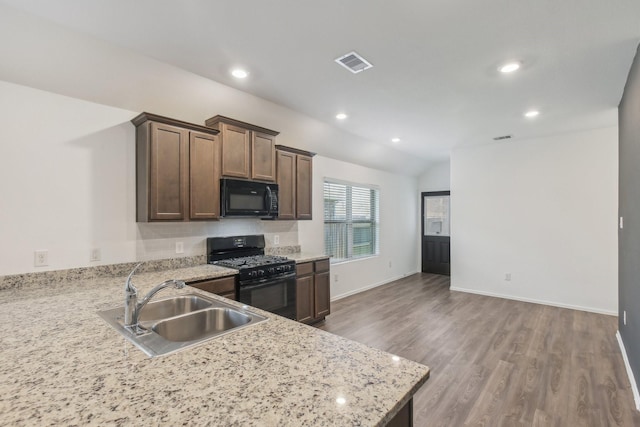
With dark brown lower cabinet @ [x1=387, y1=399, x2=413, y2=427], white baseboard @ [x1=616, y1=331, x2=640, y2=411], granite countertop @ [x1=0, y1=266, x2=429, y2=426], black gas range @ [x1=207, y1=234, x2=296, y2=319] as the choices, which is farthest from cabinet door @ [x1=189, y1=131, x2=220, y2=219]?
white baseboard @ [x1=616, y1=331, x2=640, y2=411]

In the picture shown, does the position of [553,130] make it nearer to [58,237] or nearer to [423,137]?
[423,137]

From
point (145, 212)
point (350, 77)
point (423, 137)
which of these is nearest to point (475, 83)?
point (350, 77)

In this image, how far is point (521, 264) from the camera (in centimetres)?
512

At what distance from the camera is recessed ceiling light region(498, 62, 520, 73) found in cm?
264

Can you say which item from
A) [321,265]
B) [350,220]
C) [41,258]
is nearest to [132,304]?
[41,258]

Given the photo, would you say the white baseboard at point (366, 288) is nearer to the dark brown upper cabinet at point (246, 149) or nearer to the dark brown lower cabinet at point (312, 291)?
the dark brown lower cabinet at point (312, 291)

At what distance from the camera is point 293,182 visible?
4023mm

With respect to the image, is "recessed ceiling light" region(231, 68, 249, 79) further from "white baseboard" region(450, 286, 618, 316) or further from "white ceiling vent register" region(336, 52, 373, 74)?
"white baseboard" region(450, 286, 618, 316)

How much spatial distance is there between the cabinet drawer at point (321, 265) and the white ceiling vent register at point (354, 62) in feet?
7.50

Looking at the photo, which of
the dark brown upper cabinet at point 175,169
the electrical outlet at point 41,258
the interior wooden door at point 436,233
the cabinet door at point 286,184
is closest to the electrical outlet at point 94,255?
the electrical outlet at point 41,258

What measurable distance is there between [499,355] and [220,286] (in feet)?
9.46

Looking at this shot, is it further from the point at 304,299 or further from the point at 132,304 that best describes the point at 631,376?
the point at 132,304

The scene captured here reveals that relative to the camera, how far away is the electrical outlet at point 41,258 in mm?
2365

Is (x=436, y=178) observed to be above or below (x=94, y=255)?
above
